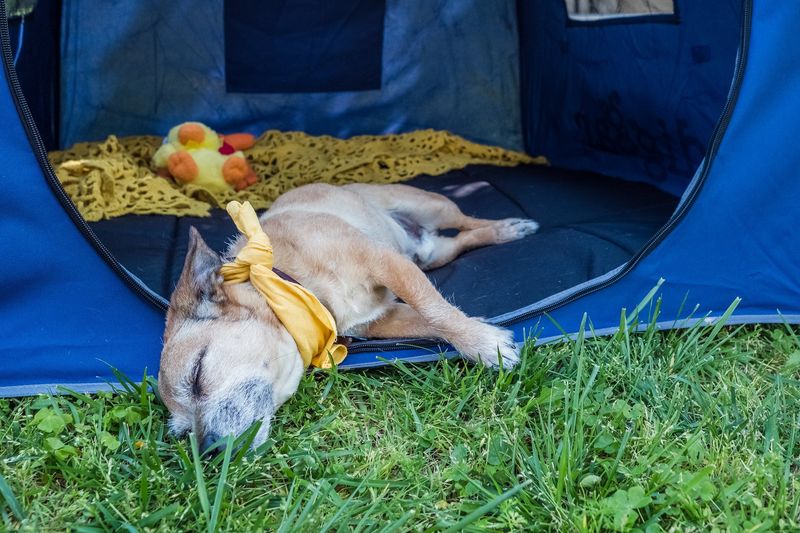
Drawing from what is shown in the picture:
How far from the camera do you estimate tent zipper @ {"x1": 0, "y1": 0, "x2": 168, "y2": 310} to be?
8.79 ft

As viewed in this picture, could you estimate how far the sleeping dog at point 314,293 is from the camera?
2580 millimetres

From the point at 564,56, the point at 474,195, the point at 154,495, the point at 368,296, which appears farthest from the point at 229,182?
the point at 154,495

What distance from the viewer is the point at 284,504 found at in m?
2.27

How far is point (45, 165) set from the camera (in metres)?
2.78

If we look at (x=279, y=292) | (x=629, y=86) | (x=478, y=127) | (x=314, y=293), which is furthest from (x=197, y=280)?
(x=478, y=127)

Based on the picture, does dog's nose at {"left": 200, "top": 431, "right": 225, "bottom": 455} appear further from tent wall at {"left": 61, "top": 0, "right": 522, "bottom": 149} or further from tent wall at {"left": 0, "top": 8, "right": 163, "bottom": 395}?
tent wall at {"left": 61, "top": 0, "right": 522, "bottom": 149}

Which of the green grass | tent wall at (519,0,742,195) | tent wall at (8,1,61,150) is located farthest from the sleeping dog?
tent wall at (8,1,61,150)

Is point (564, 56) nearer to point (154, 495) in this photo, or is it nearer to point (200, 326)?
point (200, 326)

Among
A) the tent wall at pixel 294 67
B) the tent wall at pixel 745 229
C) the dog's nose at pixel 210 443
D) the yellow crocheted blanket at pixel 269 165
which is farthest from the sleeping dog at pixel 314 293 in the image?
the tent wall at pixel 294 67

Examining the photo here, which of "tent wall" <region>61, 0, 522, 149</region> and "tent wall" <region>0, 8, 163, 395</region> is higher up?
"tent wall" <region>61, 0, 522, 149</region>

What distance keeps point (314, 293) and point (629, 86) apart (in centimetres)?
274

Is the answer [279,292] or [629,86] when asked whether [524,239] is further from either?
[279,292]

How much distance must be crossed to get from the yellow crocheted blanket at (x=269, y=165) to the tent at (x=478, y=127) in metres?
0.18

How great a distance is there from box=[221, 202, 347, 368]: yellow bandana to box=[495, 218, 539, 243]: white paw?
161 centimetres
